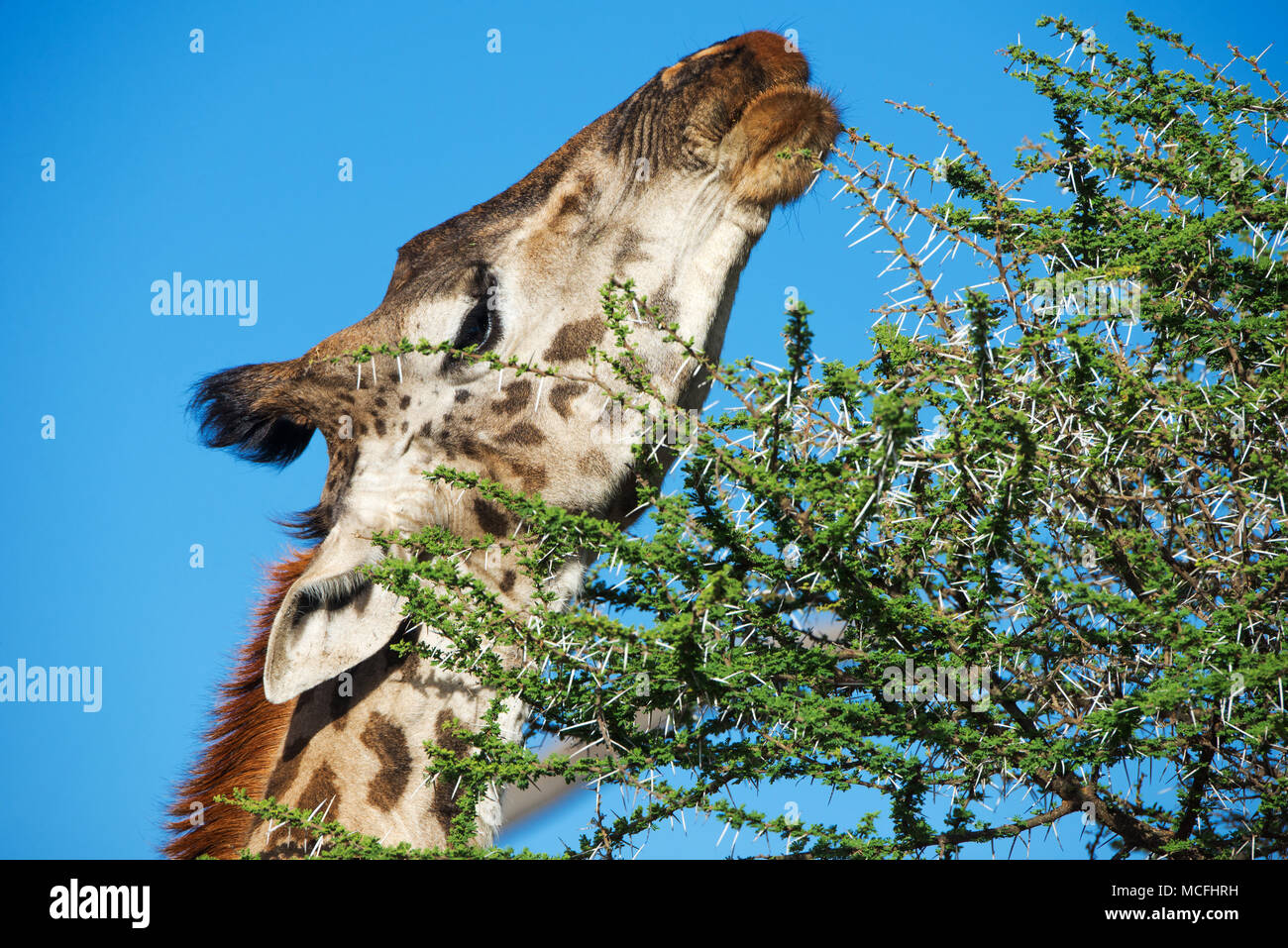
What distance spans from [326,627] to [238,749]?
0.99 m

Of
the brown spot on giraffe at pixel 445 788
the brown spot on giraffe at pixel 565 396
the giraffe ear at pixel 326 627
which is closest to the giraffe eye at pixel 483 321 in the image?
the brown spot on giraffe at pixel 565 396

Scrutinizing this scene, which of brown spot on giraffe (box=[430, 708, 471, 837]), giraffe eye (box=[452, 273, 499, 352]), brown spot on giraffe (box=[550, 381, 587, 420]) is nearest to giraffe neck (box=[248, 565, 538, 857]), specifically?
brown spot on giraffe (box=[430, 708, 471, 837])

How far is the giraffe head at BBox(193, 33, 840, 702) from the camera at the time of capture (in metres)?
3.92

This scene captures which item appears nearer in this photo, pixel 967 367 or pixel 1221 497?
pixel 967 367

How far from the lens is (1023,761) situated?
8.96ft

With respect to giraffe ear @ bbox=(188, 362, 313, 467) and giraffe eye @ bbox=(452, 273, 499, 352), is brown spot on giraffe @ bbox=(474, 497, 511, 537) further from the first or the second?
giraffe ear @ bbox=(188, 362, 313, 467)

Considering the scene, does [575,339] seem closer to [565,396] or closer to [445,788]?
[565,396]

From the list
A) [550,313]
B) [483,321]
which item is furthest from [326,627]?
[550,313]

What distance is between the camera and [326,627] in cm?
389

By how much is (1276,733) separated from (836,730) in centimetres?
101
